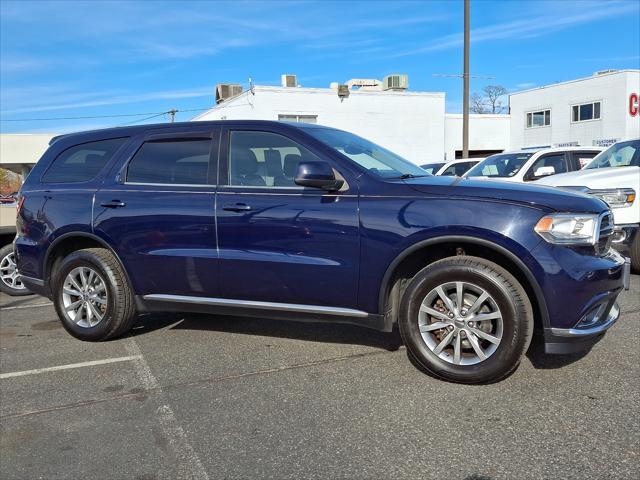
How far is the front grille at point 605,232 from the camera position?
3.65 m

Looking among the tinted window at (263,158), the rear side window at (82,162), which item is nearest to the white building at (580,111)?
the tinted window at (263,158)

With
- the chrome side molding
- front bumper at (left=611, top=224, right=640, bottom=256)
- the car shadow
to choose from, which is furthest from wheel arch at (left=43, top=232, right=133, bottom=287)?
front bumper at (left=611, top=224, right=640, bottom=256)

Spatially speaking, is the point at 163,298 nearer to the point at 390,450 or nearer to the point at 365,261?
the point at 365,261

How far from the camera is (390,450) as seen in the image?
291 centimetres

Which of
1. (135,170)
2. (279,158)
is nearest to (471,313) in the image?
(279,158)

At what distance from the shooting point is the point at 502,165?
1056 cm

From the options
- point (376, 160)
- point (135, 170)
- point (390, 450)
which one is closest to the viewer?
point (390, 450)

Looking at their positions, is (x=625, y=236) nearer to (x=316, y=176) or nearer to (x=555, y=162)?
(x=555, y=162)

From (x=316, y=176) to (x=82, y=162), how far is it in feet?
8.16

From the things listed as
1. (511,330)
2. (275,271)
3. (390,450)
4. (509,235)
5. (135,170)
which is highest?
(135,170)

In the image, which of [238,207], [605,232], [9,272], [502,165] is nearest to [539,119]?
[502,165]

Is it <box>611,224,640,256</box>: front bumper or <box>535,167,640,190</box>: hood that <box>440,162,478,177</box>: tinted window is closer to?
<box>535,167,640,190</box>: hood

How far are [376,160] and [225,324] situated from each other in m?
2.18

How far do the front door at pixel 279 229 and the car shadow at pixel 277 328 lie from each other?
2.73ft
